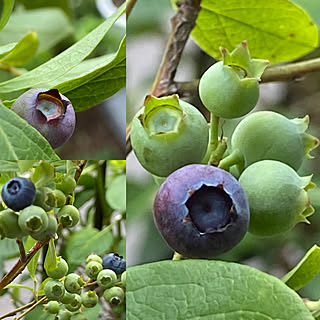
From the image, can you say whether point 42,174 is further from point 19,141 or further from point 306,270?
point 306,270

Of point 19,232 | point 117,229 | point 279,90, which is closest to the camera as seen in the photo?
point 19,232

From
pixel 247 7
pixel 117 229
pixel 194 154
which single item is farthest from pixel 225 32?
pixel 194 154

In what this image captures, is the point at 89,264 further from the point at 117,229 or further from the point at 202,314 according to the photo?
the point at 117,229

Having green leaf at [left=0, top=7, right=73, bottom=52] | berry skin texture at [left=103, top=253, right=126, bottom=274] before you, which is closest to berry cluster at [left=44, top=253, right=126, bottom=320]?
berry skin texture at [left=103, top=253, right=126, bottom=274]

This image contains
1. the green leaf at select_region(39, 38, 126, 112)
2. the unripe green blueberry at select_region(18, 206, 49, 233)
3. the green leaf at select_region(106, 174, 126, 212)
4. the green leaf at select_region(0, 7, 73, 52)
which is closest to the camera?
the unripe green blueberry at select_region(18, 206, 49, 233)

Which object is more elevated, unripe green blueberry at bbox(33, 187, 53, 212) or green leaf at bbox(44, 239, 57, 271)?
unripe green blueberry at bbox(33, 187, 53, 212)

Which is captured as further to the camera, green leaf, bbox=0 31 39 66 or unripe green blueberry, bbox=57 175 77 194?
green leaf, bbox=0 31 39 66

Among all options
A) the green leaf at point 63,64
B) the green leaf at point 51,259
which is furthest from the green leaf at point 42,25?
the green leaf at point 51,259

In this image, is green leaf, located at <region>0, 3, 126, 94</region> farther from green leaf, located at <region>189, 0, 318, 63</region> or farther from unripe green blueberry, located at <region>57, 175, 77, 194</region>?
green leaf, located at <region>189, 0, 318, 63</region>
